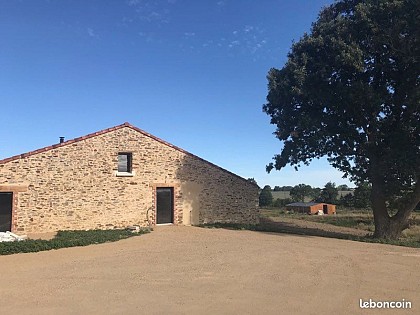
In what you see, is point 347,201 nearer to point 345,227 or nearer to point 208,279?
point 345,227

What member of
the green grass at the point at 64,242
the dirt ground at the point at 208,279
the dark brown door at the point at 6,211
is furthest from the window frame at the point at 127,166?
the dirt ground at the point at 208,279

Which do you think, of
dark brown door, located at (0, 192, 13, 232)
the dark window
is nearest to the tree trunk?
the dark window

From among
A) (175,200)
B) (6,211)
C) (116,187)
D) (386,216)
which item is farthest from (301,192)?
(6,211)

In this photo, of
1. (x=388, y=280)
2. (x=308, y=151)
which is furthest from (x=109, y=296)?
(x=308, y=151)

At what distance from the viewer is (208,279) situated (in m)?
7.75

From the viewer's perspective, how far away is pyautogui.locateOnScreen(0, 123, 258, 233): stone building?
15562mm

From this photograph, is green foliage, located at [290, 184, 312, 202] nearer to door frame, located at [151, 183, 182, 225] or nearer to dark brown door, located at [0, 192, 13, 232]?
door frame, located at [151, 183, 182, 225]

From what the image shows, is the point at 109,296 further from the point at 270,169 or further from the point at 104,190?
the point at 270,169

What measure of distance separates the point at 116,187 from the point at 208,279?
11.2 metres

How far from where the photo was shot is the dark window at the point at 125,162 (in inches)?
720

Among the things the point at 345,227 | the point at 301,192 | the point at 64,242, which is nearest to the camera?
the point at 64,242

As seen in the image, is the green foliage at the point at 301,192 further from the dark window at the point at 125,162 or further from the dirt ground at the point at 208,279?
the dirt ground at the point at 208,279

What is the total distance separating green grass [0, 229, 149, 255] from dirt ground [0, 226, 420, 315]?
57 centimetres

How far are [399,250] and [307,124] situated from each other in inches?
Result: 270
